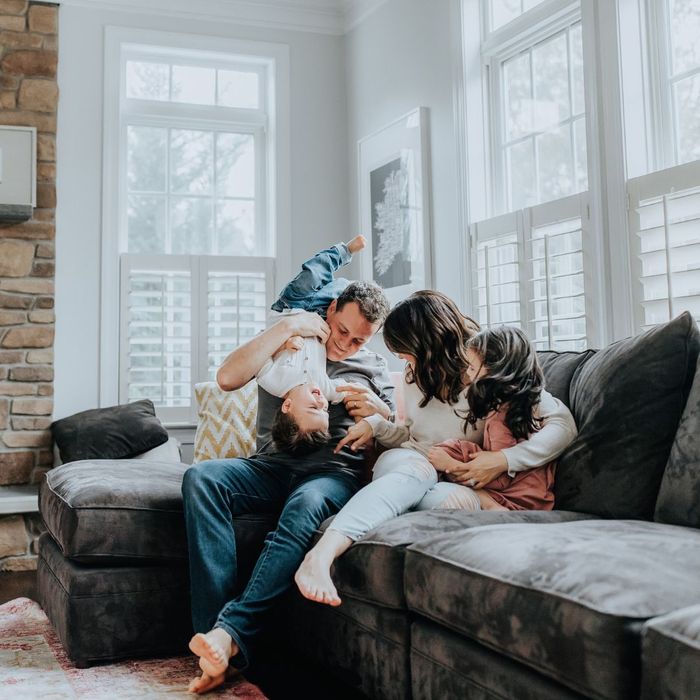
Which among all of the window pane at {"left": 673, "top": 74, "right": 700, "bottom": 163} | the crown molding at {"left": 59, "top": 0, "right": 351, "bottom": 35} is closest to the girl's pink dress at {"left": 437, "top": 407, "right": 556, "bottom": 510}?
the window pane at {"left": 673, "top": 74, "right": 700, "bottom": 163}

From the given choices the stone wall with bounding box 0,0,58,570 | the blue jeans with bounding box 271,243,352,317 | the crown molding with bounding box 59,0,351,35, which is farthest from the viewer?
the crown molding with bounding box 59,0,351,35

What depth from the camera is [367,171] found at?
4.50 m

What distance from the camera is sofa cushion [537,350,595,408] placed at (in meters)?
2.34

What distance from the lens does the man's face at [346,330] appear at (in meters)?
2.55

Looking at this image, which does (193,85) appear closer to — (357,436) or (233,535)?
(357,436)

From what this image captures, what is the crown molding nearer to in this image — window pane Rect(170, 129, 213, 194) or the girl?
window pane Rect(170, 129, 213, 194)

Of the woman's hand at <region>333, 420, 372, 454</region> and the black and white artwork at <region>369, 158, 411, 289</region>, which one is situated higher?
the black and white artwork at <region>369, 158, 411, 289</region>

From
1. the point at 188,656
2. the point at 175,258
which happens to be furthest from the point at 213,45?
the point at 188,656

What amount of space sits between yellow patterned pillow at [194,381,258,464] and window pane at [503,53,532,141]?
1.54 meters

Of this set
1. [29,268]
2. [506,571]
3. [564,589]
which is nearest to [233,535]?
[506,571]

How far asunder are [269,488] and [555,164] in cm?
176

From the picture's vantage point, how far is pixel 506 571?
57.7 inches

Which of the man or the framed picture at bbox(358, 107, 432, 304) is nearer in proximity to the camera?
the man

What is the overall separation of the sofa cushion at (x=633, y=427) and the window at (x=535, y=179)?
2.75ft
